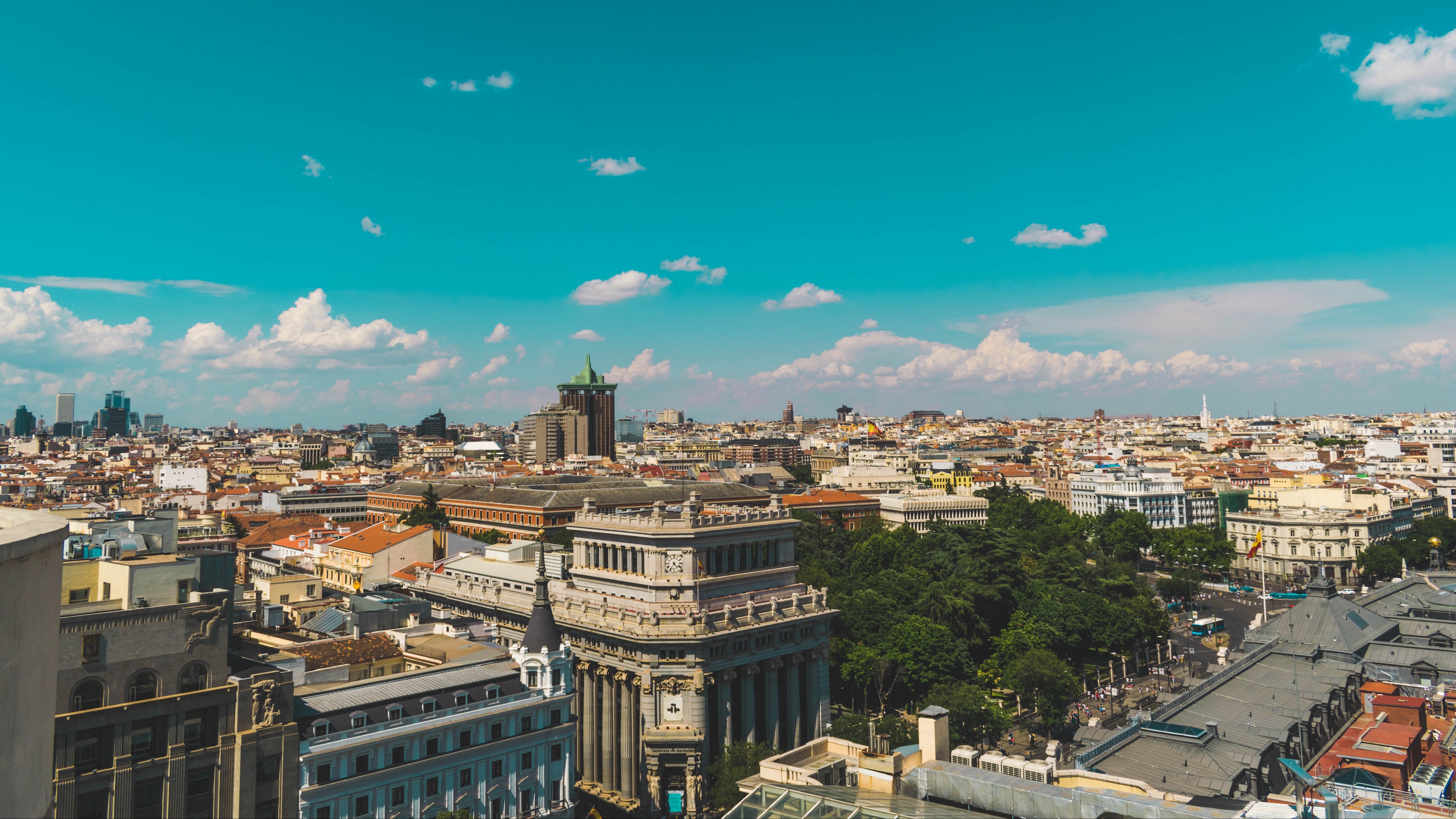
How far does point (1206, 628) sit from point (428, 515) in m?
103

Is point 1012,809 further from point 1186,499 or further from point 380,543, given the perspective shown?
point 1186,499

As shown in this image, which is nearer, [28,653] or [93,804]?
[28,653]

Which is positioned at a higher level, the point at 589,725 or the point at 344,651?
the point at 344,651

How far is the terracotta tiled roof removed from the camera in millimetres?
48906

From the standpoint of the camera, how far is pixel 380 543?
92750mm

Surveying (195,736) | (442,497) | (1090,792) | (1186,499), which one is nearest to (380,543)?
(195,736)

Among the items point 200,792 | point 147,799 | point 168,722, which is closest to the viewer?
point 147,799

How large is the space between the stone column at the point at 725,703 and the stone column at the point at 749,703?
1151 millimetres

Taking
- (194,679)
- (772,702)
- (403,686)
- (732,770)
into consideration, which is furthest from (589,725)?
(194,679)

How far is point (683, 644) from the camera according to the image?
53969 millimetres

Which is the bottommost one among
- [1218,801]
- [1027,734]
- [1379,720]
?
[1027,734]

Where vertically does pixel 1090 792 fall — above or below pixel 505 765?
above

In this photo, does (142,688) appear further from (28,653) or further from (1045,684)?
(1045,684)

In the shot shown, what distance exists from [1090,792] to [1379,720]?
41391 mm
